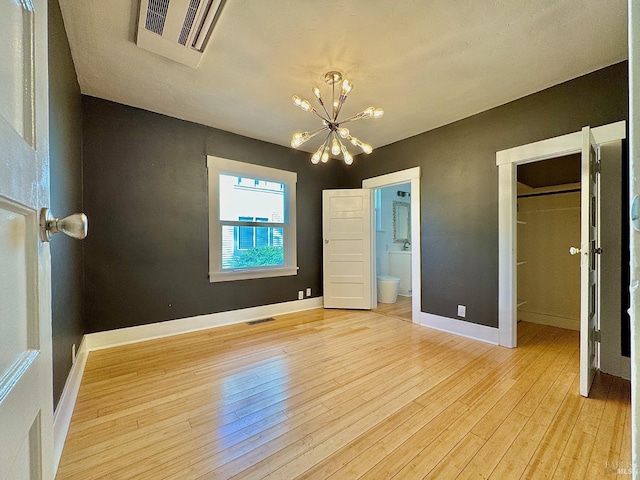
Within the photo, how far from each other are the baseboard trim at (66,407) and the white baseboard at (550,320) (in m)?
4.46

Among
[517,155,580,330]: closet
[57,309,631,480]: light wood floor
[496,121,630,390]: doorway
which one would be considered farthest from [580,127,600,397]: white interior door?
[517,155,580,330]: closet

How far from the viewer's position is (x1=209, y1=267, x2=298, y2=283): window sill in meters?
3.33

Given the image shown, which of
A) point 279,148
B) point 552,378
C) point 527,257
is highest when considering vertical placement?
point 279,148

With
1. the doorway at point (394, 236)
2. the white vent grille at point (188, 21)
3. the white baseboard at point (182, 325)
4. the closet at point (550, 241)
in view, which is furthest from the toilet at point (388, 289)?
the white vent grille at point (188, 21)

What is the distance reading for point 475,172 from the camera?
9.84ft

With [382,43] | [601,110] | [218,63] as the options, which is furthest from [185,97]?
[601,110]

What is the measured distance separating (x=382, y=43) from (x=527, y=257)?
3.25 meters

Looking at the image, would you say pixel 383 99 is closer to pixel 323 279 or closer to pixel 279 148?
pixel 279 148

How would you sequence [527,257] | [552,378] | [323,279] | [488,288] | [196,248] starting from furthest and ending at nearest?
1. [323,279]
2. [527,257]
3. [196,248]
4. [488,288]
5. [552,378]

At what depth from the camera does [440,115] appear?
3.01 meters

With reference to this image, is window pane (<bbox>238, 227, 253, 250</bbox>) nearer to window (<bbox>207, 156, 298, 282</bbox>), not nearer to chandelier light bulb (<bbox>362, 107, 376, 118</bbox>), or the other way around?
window (<bbox>207, 156, 298, 282</bbox>)

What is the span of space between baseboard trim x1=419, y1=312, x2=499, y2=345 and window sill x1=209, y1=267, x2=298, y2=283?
1918 mm

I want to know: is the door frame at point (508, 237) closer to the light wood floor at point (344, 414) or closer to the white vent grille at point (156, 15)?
the light wood floor at point (344, 414)

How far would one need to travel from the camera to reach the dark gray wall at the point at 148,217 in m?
2.68
